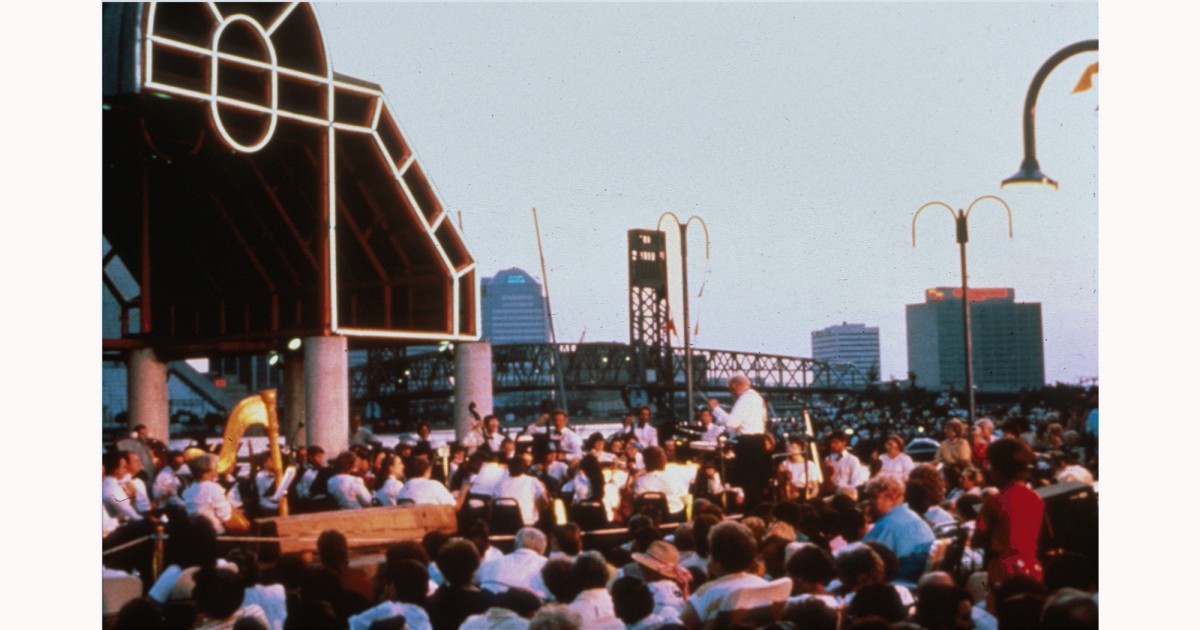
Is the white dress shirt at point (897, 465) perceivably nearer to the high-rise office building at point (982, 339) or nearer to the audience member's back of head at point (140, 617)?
the high-rise office building at point (982, 339)

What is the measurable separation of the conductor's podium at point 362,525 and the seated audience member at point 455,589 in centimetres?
411

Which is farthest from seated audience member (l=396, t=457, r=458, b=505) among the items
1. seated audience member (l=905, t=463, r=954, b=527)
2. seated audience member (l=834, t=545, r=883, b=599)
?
seated audience member (l=834, t=545, r=883, b=599)

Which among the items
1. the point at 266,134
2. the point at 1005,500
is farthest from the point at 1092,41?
the point at 266,134

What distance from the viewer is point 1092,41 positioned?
20.7 feet

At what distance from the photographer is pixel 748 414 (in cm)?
1138

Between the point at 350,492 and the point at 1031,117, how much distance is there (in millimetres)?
6658

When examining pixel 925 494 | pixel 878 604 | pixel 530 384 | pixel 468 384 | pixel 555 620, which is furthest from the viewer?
pixel 530 384

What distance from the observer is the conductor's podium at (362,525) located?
9656mm

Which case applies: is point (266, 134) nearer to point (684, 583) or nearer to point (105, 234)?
point (105, 234)

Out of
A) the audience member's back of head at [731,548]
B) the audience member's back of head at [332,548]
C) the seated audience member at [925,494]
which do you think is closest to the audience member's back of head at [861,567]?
the audience member's back of head at [731,548]

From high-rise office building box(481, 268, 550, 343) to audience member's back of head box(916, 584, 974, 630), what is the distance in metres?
10.4

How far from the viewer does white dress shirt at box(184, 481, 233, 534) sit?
29.3 ft

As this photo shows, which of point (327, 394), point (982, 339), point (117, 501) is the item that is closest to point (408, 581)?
point (117, 501)

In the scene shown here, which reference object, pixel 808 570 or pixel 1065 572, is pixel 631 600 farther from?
pixel 1065 572
